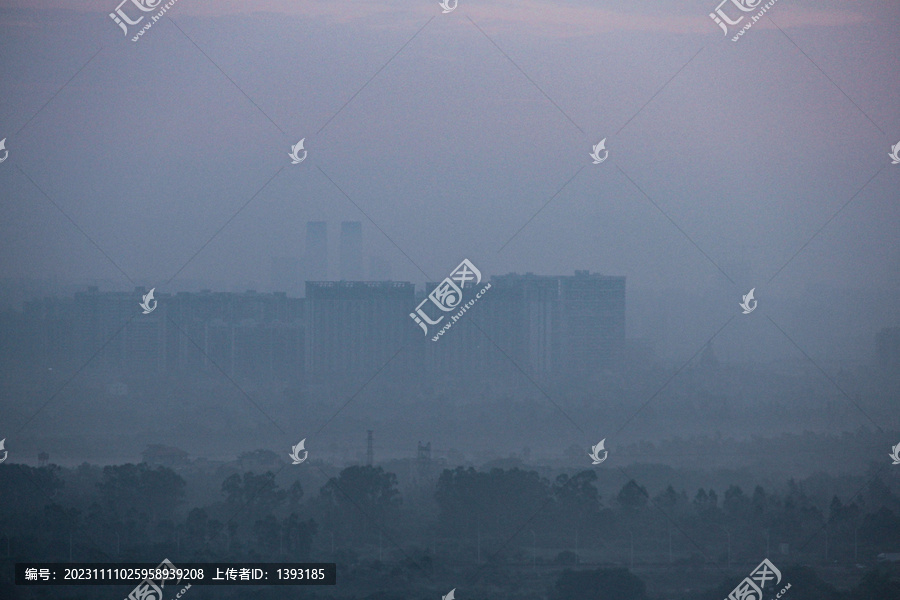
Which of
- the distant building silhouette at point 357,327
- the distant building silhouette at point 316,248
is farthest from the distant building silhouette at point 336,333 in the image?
the distant building silhouette at point 316,248

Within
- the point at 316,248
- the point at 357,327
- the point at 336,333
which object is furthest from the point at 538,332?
the point at 316,248

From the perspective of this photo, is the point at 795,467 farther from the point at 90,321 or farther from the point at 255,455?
the point at 90,321

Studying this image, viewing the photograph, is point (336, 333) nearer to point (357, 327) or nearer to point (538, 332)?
point (357, 327)

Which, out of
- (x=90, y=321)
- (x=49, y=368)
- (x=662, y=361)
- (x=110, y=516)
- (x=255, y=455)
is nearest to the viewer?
(x=110, y=516)

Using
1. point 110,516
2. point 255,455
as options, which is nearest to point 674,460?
point 255,455

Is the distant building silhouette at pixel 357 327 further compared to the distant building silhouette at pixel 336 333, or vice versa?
the distant building silhouette at pixel 357 327

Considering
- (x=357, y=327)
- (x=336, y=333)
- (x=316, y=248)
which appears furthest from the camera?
(x=316, y=248)

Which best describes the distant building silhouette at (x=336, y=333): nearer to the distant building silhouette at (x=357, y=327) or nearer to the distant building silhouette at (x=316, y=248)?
the distant building silhouette at (x=357, y=327)
